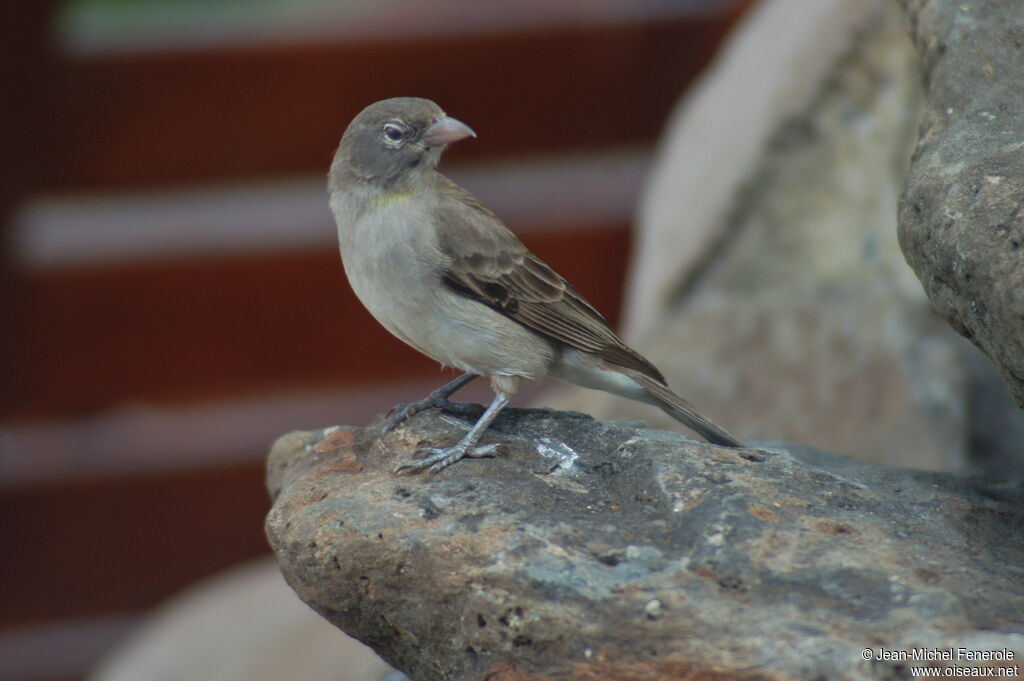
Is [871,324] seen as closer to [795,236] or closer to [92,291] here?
[795,236]

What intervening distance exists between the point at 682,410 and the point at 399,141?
1.50 meters

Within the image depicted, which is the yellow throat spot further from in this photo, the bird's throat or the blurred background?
the blurred background

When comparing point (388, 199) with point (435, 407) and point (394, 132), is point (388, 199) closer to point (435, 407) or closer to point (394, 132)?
point (394, 132)

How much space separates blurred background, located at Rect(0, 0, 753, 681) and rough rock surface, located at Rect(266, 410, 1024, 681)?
419 centimetres

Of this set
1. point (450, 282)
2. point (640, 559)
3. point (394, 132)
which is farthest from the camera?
point (394, 132)

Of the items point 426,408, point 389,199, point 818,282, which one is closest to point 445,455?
point 426,408

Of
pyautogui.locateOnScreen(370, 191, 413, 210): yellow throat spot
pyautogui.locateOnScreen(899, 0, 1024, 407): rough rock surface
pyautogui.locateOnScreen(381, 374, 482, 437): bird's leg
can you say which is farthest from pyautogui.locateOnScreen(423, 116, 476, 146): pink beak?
pyautogui.locateOnScreen(899, 0, 1024, 407): rough rock surface

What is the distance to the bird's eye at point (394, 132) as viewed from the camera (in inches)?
175

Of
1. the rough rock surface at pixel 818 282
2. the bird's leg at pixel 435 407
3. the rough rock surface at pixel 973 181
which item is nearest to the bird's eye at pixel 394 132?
the bird's leg at pixel 435 407

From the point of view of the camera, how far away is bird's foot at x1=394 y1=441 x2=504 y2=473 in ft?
12.2

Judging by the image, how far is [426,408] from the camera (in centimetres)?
444

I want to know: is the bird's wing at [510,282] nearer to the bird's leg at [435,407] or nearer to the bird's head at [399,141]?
the bird's head at [399,141]

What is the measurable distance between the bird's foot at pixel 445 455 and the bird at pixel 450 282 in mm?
257

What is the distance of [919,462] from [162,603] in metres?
5.56
